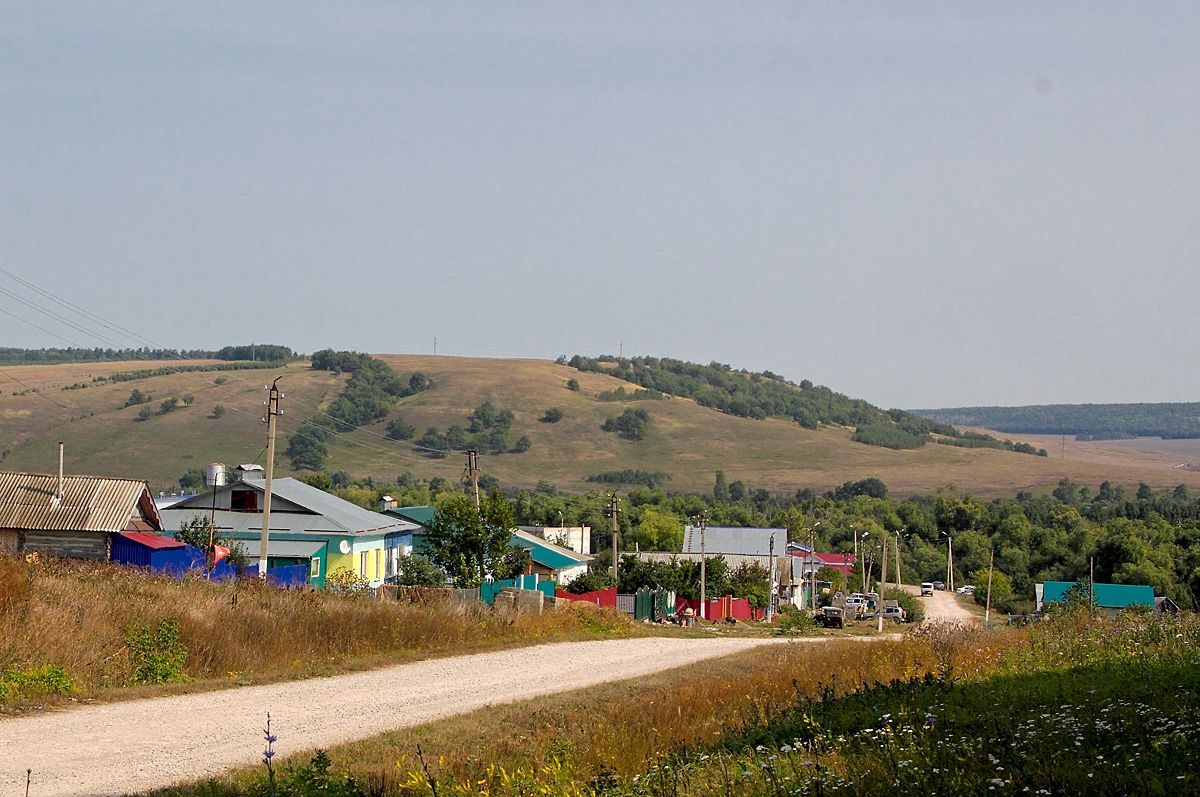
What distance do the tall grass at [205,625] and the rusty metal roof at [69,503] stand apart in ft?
41.6

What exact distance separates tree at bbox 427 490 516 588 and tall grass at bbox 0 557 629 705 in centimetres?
1536

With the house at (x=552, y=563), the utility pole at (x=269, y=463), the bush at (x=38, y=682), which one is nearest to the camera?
the bush at (x=38, y=682)

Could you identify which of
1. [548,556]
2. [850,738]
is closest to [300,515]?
[548,556]

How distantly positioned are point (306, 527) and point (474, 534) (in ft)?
24.8

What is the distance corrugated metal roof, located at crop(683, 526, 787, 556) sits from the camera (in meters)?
76.2

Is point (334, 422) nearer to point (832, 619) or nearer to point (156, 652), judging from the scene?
point (832, 619)

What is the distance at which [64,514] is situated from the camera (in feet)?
97.1

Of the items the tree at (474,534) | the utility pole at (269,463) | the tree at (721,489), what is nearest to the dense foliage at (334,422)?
the tree at (721,489)

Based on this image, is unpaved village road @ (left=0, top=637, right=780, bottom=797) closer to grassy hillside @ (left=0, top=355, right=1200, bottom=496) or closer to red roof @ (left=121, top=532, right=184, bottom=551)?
red roof @ (left=121, top=532, right=184, bottom=551)

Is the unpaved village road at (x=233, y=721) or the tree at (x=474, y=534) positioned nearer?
the unpaved village road at (x=233, y=721)

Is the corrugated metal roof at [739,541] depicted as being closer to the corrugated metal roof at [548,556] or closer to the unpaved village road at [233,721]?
the corrugated metal roof at [548,556]

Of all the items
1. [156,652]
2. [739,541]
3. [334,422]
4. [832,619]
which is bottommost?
[832,619]

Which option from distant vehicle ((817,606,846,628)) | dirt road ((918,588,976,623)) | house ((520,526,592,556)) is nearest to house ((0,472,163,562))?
distant vehicle ((817,606,846,628))

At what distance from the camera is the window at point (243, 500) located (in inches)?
1704
